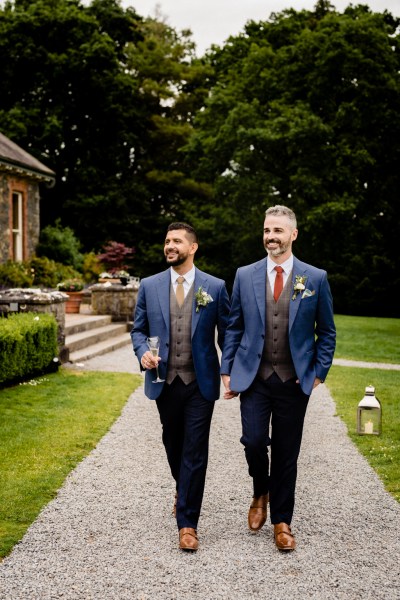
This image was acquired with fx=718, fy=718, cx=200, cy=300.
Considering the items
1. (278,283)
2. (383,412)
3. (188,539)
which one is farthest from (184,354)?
(383,412)

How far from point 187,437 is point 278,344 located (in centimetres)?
79

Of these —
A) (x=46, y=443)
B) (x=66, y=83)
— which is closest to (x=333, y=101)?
(x=66, y=83)

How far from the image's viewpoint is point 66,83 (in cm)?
3108

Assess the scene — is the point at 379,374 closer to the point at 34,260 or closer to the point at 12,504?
the point at 12,504

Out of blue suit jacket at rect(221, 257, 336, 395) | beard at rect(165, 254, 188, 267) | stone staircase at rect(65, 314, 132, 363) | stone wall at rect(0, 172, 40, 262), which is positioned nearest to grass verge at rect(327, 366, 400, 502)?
blue suit jacket at rect(221, 257, 336, 395)

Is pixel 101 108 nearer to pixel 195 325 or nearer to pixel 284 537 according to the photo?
pixel 195 325

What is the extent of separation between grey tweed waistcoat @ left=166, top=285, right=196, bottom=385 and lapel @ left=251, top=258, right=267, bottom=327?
0.42m

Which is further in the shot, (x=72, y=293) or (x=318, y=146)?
(x=318, y=146)

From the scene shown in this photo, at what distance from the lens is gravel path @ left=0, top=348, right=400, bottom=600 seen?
3.65 m

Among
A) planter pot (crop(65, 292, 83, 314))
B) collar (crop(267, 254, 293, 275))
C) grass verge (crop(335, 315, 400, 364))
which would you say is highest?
collar (crop(267, 254, 293, 275))

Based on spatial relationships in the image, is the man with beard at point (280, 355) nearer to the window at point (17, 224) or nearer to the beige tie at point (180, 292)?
the beige tie at point (180, 292)

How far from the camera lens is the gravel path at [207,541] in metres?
3.65

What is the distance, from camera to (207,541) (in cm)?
433

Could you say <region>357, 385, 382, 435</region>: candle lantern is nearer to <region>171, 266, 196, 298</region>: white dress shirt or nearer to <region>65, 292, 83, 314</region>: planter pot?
<region>171, 266, 196, 298</region>: white dress shirt
